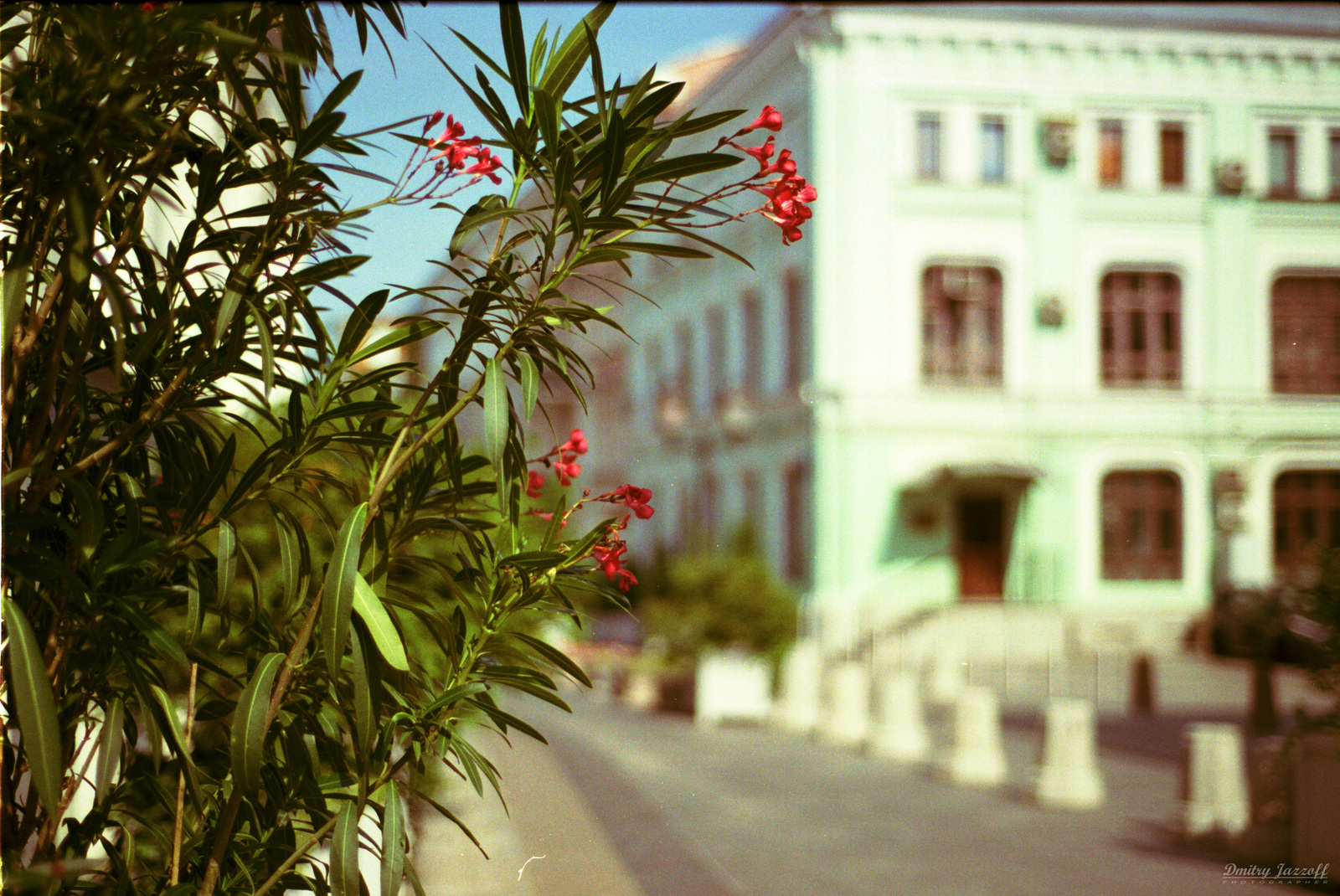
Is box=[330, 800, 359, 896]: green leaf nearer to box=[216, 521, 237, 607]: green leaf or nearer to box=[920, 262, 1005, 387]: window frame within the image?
box=[216, 521, 237, 607]: green leaf

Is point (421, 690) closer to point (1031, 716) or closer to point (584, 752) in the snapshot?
point (584, 752)

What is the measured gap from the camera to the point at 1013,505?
82.5 ft

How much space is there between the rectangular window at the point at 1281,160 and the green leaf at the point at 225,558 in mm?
19964

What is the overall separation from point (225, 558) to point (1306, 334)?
20.3m

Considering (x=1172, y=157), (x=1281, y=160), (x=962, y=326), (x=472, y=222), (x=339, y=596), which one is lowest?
(x=339, y=596)

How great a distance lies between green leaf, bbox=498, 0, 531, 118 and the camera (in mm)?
1913

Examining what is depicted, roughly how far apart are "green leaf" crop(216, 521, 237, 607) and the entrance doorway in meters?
23.3

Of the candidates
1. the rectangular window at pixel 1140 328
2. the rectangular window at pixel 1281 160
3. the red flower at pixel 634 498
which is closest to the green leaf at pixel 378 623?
the red flower at pixel 634 498

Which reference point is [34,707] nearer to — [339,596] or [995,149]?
[339,596]

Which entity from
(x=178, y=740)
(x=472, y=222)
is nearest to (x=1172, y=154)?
(x=472, y=222)

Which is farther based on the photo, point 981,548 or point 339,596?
point 981,548

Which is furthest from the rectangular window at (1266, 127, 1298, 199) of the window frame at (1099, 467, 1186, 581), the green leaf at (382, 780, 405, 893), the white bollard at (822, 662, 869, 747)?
the green leaf at (382, 780, 405, 893)

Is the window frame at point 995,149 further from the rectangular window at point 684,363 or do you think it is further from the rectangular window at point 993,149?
the rectangular window at point 684,363

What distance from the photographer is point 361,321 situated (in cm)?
211
